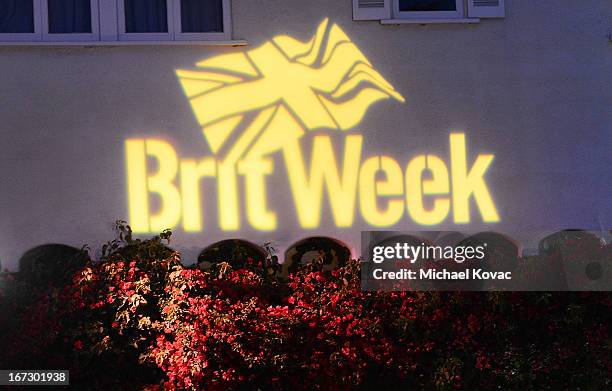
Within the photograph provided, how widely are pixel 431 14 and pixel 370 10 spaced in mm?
649

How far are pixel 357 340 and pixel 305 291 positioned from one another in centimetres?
76

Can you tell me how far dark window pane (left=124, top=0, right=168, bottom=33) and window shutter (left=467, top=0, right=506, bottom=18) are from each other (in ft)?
10.1

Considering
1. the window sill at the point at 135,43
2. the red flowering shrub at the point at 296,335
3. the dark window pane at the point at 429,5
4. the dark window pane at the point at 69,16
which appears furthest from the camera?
the dark window pane at the point at 429,5

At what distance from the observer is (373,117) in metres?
9.59

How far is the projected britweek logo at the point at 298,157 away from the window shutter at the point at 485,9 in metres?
1.14

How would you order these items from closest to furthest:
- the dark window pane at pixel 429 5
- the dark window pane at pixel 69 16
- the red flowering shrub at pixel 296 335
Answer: the red flowering shrub at pixel 296 335, the dark window pane at pixel 69 16, the dark window pane at pixel 429 5

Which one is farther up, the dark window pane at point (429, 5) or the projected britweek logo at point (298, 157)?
the dark window pane at point (429, 5)

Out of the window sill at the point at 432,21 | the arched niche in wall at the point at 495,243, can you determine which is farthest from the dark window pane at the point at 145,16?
the arched niche in wall at the point at 495,243

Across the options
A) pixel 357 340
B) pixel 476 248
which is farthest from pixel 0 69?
pixel 476 248

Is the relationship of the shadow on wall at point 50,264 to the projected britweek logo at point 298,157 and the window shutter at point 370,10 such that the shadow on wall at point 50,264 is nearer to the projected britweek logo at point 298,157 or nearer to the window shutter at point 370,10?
the projected britweek logo at point 298,157

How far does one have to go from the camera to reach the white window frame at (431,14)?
9695mm

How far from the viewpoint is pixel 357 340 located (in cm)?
813

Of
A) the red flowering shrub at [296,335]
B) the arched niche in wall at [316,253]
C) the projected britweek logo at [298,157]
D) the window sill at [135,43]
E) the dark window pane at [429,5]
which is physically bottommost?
the red flowering shrub at [296,335]

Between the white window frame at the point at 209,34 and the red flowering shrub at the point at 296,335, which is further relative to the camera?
the white window frame at the point at 209,34
